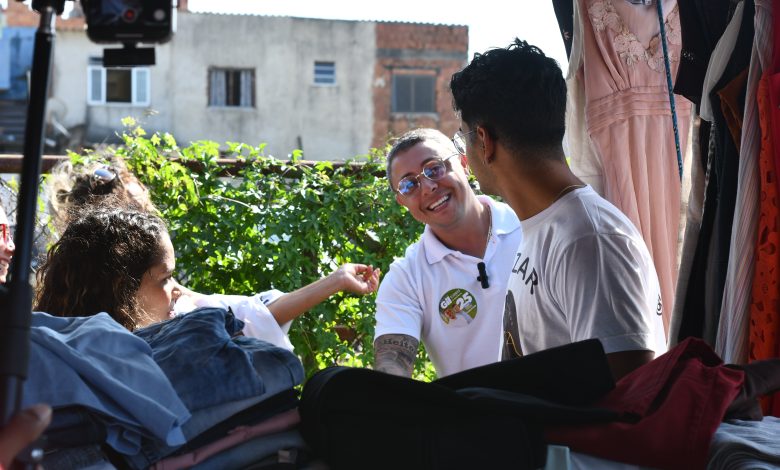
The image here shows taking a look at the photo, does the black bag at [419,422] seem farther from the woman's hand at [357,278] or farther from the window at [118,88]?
the window at [118,88]

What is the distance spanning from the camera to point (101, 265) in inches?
109

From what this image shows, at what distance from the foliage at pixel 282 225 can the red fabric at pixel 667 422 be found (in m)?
3.71

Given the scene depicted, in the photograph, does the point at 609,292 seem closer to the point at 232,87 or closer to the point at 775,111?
the point at 775,111

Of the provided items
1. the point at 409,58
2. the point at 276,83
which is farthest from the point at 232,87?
the point at 409,58

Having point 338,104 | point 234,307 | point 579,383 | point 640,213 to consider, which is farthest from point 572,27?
point 338,104

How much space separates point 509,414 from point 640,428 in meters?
0.20

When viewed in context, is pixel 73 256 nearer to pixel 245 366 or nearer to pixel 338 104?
pixel 245 366

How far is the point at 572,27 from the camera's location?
3.27m

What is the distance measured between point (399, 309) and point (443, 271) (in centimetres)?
24

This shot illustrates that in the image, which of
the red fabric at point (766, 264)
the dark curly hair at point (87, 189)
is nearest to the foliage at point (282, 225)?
the dark curly hair at point (87, 189)

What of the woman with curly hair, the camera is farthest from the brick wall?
the camera

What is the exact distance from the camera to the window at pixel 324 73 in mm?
26453

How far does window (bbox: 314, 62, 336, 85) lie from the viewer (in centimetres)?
2645

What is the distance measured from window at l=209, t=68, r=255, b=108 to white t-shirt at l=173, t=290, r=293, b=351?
75.8ft
